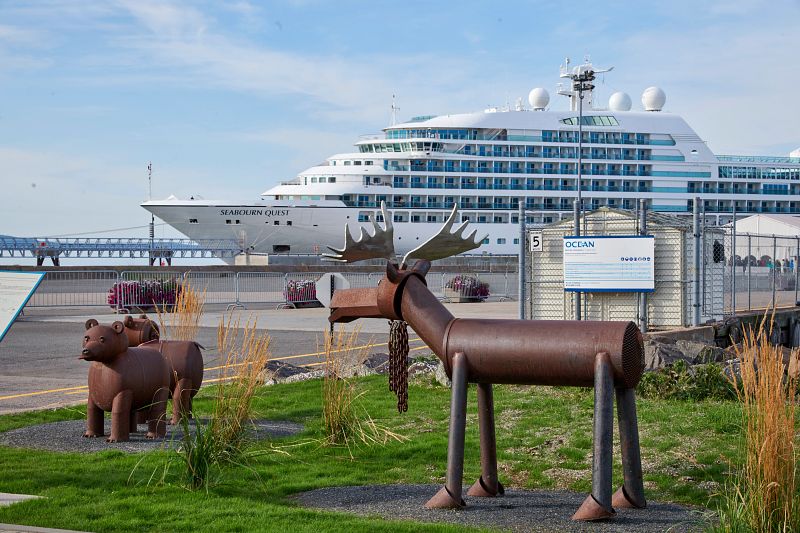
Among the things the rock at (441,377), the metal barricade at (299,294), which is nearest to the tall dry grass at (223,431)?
the rock at (441,377)

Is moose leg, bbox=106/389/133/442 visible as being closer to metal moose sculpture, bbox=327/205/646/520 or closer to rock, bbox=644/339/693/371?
metal moose sculpture, bbox=327/205/646/520

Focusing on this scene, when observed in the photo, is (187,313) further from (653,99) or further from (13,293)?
(653,99)

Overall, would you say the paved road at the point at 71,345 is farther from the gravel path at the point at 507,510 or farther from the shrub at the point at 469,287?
the shrub at the point at 469,287

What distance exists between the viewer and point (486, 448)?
636 centimetres

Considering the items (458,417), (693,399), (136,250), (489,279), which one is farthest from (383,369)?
(136,250)

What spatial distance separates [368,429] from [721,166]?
73.4 metres

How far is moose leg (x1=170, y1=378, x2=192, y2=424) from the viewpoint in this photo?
9086 millimetres

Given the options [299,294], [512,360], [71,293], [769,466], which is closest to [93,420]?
[512,360]

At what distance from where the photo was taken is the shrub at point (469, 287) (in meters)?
36.1

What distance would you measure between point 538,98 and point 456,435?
236ft

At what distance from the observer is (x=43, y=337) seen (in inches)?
812

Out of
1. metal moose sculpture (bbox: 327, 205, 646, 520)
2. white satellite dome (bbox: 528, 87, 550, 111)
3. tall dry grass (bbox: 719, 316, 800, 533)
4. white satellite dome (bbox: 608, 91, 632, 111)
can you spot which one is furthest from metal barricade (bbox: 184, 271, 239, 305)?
white satellite dome (bbox: 608, 91, 632, 111)

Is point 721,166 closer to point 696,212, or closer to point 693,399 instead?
point 696,212

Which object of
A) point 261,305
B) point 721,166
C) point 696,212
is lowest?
point 261,305
